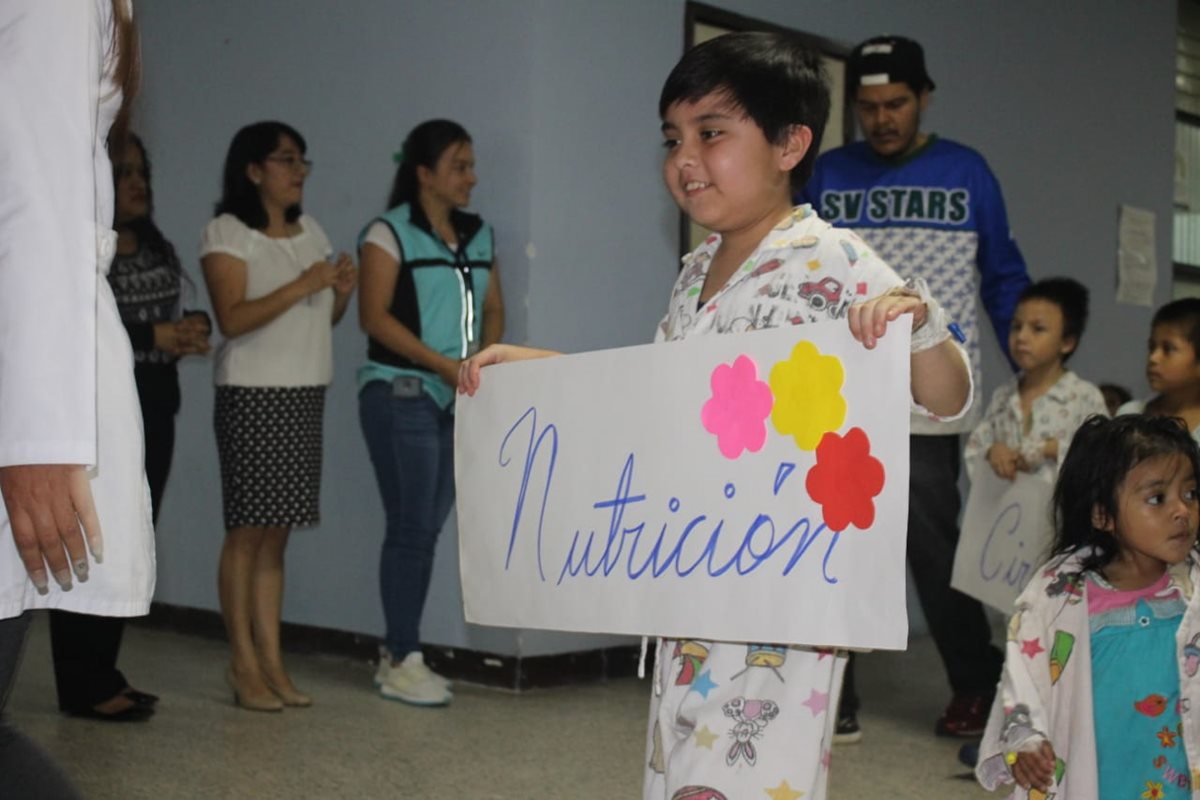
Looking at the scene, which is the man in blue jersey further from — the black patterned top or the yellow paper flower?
the yellow paper flower

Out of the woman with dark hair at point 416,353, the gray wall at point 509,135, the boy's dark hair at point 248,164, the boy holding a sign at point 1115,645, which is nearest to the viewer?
the boy holding a sign at point 1115,645

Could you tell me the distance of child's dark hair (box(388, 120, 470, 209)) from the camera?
4.13 meters

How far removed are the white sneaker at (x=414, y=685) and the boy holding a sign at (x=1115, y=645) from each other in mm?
2050

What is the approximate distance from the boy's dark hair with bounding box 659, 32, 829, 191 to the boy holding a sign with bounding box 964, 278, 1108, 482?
211 cm

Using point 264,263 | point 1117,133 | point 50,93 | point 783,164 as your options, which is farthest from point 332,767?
point 1117,133

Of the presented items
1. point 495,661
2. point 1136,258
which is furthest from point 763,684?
point 1136,258

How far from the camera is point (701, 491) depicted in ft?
5.71

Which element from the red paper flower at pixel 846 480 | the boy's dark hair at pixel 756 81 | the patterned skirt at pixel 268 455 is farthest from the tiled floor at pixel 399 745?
the boy's dark hair at pixel 756 81

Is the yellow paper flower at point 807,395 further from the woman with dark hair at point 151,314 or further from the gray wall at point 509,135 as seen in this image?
the gray wall at point 509,135

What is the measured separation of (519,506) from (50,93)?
872mm

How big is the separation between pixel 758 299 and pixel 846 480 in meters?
0.30

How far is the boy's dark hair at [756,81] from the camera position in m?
1.82

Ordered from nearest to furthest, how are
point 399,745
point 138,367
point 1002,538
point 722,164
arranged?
1. point 722,164
2. point 399,745
3. point 1002,538
4. point 138,367

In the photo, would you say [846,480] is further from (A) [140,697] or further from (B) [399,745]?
(A) [140,697]
